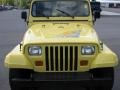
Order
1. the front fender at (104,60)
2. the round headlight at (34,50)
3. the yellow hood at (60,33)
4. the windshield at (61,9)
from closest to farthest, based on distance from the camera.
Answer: the front fender at (104,60), the round headlight at (34,50), the yellow hood at (60,33), the windshield at (61,9)

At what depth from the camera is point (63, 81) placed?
8.11 meters

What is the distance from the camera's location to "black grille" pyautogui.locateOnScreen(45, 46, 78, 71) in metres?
8.20

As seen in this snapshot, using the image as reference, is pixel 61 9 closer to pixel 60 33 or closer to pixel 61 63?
pixel 60 33

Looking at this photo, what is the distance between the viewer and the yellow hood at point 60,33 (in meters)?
8.45

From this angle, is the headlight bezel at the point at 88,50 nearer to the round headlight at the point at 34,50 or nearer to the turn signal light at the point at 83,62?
the turn signal light at the point at 83,62

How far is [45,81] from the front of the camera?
26.7 feet

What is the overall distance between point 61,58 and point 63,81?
0.42 metres

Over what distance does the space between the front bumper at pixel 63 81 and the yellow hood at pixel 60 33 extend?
0.62 metres

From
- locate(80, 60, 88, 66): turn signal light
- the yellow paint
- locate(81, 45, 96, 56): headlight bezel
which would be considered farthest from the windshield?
locate(80, 60, 88, 66): turn signal light

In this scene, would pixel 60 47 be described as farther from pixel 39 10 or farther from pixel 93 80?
pixel 39 10

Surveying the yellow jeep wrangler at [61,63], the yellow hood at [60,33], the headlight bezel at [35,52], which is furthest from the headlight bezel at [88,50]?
the headlight bezel at [35,52]

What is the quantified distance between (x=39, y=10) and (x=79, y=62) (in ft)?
8.34

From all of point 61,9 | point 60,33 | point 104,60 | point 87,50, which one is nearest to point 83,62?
point 87,50

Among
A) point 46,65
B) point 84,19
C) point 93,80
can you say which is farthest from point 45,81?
point 84,19
